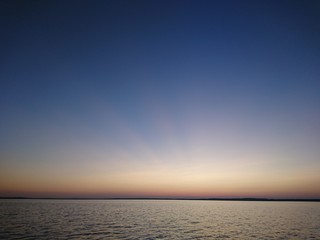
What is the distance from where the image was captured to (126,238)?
124 ft

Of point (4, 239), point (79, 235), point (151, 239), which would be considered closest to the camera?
point (4, 239)

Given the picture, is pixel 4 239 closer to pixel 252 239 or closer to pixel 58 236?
pixel 58 236

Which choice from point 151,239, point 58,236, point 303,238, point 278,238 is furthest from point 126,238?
point 303,238

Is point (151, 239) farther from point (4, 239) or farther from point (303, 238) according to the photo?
point (303, 238)

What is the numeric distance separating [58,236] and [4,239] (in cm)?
692

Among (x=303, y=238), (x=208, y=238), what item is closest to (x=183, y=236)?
(x=208, y=238)

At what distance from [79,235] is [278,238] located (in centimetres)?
3001

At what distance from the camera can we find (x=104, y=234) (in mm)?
40875

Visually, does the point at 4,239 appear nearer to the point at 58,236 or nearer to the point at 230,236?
the point at 58,236

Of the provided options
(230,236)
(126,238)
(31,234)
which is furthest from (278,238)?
(31,234)

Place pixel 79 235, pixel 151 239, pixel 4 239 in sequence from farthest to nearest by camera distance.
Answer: pixel 79 235 < pixel 151 239 < pixel 4 239

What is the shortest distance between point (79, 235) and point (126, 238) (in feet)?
24.9

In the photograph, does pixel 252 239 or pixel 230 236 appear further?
pixel 230 236

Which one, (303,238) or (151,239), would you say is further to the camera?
(303,238)
